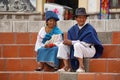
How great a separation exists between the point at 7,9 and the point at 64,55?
7.11 metres

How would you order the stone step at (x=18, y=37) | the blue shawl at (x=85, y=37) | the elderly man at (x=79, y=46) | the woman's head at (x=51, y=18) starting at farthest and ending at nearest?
the stone step at (x=18, y=37) → the woman's head at (x=51, y=18) → the blue shawl at (x=85, y=37) → the elderly man at (x=79, y=46)

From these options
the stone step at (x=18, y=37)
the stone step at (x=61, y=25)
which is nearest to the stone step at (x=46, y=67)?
the stone step at (x=18, y=37)

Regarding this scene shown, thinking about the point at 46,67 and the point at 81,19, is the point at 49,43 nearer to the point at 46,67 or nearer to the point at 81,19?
the point at 46,67

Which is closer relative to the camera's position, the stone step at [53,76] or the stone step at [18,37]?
the stone step at [53,76]

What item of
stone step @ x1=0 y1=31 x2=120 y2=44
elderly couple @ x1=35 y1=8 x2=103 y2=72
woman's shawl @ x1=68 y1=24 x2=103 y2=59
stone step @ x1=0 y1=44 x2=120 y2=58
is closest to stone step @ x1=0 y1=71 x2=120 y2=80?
elderly couple @ x1=35 y1=8 x2=103 y2=72

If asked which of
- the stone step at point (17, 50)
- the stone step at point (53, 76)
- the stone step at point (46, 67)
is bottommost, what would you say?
the stone step at point (53, 76)

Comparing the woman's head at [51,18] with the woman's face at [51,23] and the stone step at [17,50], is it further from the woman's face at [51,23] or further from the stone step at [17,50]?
the stone step at [17,50]

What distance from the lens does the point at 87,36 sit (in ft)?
25.8

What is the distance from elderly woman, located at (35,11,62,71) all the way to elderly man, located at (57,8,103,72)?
0.21 meters

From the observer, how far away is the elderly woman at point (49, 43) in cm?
793

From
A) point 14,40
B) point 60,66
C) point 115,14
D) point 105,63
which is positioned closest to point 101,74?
point 105,63

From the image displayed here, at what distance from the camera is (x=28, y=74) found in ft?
25.5

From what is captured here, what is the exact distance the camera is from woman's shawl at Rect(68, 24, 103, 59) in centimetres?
786

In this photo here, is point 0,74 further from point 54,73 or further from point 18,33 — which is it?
point 18,33
